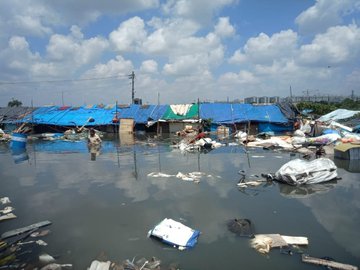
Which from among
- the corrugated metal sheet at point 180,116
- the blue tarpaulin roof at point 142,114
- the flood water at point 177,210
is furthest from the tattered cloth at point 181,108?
the flood water at point 177,210

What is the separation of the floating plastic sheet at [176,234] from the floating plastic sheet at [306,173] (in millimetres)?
5368

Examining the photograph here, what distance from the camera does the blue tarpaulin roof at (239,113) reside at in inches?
1233

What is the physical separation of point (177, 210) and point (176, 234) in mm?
1757

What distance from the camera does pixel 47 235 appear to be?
703cm

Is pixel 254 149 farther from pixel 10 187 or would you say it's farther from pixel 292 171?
pixel 10 187

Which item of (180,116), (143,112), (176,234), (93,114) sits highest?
(143,112)

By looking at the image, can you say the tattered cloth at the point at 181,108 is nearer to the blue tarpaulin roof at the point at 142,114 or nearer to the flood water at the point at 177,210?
the blue tarpaulin roof at the point at 142,114

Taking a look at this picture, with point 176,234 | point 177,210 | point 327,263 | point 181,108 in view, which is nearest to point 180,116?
point 181,108

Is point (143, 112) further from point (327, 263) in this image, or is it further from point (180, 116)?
point (327, 263)

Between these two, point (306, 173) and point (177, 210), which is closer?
point (177, 210)

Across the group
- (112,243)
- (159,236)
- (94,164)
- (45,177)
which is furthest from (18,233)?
(94,164)

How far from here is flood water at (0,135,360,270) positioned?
20.2 ft

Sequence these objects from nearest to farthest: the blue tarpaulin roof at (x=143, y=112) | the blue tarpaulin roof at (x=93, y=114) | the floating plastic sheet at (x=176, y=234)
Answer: the floating plastic sheet at (x=176, y=234), the blue tarpaulin roof at (x=143, y=112), the blue tarpaulin roof at (x=93, y=114)

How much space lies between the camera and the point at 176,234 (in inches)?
265
